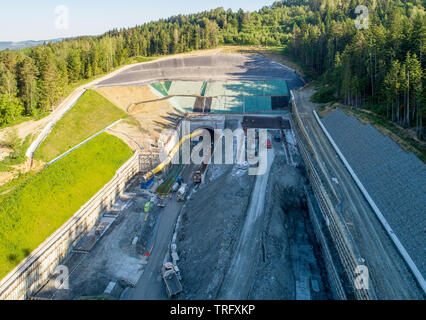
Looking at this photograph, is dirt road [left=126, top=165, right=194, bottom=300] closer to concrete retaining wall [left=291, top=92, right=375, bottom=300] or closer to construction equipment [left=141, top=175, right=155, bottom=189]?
construction equipment [left=141, top=175, right=155, bottom=189]

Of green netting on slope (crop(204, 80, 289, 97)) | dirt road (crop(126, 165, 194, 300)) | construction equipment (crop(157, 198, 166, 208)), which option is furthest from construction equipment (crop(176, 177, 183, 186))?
green netting on slope (crop(204, 80, 289, 97))

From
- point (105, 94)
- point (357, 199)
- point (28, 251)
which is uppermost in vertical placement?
point (105, 94)

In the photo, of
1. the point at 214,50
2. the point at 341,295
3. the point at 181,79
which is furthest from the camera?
the point at 214,50

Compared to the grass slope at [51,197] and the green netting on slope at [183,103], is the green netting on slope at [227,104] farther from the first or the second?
the grass slope at [51,197]

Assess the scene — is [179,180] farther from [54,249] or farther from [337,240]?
[337,240]

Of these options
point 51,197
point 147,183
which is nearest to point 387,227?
point 147,183
